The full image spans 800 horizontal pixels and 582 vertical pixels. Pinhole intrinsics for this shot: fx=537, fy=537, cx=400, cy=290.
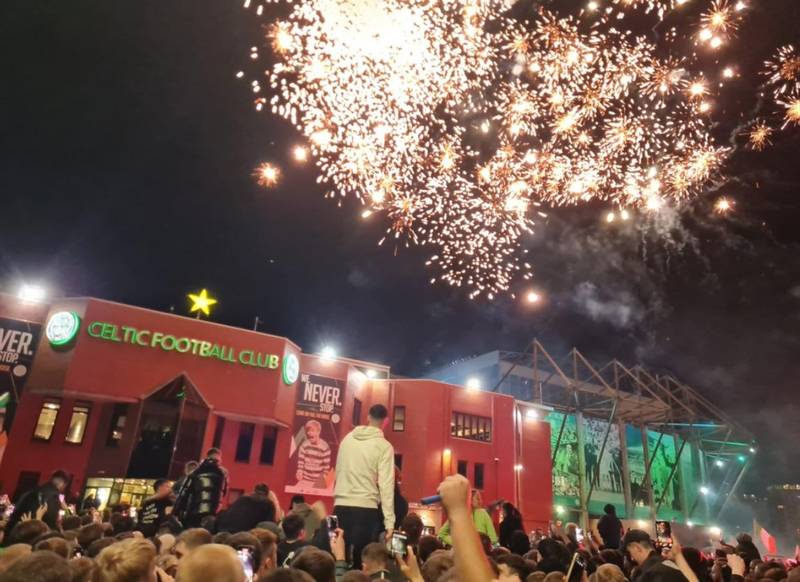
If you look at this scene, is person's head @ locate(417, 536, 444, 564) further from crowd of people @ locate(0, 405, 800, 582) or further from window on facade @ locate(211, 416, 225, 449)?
window on facade @ locate(211, 416, 225, 449)

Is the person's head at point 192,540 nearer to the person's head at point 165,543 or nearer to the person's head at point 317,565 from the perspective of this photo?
the person's head at point 317,565

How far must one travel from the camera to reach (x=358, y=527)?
6516mm

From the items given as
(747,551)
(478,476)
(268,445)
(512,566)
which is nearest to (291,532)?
(512,566)

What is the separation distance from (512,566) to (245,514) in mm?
4202

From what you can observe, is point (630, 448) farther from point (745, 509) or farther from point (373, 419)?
point (373, 419)

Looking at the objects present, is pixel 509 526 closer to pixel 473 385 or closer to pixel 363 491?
pixel 363 491

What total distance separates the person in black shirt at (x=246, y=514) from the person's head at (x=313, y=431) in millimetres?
21903

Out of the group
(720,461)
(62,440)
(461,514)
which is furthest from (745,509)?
(461,514)

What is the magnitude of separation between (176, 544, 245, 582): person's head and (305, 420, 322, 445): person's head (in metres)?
27.9

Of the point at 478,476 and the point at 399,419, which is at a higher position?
the point at 399,419

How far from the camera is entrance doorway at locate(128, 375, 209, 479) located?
2389 cm

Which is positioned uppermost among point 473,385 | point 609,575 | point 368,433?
point 473,385

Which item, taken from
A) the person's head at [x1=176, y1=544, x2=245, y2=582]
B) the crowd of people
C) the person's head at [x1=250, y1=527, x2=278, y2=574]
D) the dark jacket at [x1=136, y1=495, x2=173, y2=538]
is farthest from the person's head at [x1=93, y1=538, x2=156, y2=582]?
the dark jacket at [x1=136, y1=495, x2=173, y2=538]

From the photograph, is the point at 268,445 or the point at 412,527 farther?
the point at 268,445
